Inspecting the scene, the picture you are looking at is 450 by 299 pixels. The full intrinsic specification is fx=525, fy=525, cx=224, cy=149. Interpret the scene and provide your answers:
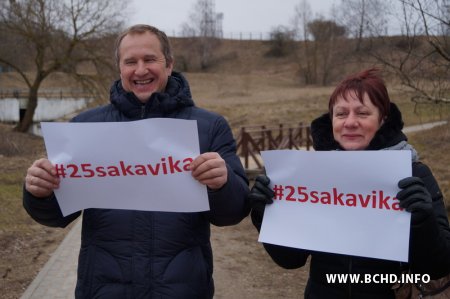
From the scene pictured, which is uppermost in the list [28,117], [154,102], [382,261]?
[154,102]

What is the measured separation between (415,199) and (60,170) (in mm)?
1497

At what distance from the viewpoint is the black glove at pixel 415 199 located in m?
2.00

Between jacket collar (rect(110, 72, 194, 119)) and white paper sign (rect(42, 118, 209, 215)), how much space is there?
15 centimetres

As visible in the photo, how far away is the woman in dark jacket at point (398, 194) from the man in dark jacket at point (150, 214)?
249mm

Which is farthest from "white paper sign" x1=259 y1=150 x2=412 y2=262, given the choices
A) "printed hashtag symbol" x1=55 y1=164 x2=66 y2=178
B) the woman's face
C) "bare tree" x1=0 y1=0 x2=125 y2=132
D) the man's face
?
"bare tree" x1=0 y1=0 x2=125 y2=132

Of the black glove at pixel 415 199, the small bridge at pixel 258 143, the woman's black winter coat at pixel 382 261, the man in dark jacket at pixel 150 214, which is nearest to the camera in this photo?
the black glove at pixel 415 199

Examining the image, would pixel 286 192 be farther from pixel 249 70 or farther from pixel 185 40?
pixel 185 40

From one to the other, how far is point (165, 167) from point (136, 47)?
1.86ft

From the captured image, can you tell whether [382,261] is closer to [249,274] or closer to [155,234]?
[155,234]

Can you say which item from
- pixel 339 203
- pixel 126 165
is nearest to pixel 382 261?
pixel 339 203

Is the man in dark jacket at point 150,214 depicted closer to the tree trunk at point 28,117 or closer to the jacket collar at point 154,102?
the jacket collar at point 154,102

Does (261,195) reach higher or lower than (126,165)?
lower

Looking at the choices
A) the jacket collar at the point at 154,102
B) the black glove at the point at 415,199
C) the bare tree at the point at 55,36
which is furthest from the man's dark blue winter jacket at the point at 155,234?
the bare tree at the point at 55,36

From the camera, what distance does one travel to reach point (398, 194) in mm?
2117
